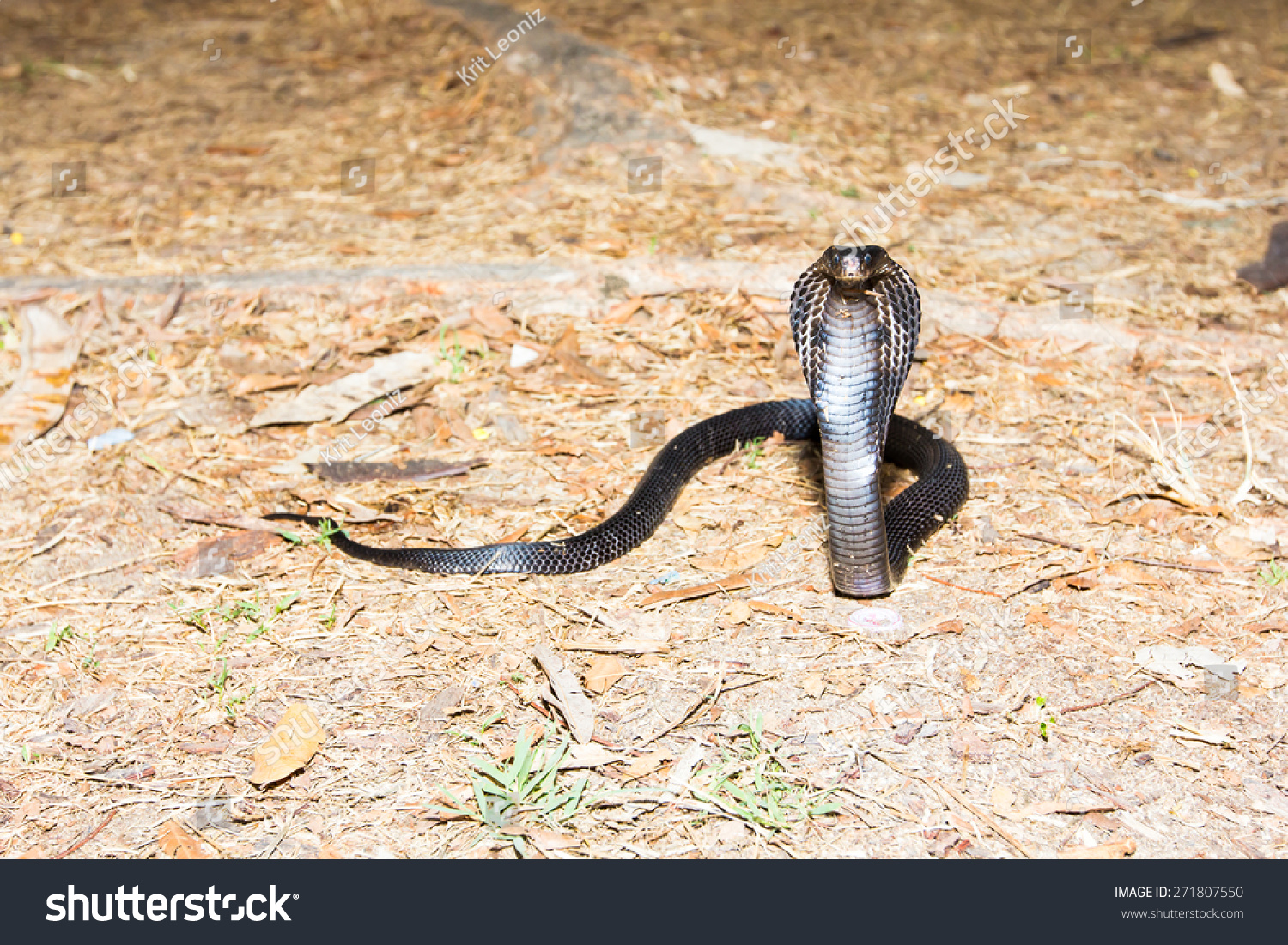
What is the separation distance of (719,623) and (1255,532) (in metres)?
2.34

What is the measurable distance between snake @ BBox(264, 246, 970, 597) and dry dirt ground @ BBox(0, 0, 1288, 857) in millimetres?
129

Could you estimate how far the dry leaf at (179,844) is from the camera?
335 cm

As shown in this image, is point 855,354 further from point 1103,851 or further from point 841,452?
point 1103,851

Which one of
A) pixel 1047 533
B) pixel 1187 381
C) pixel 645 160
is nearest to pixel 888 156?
pixel 645 160

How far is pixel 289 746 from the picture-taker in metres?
3.73

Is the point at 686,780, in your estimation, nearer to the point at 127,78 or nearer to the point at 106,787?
the point at 106,787

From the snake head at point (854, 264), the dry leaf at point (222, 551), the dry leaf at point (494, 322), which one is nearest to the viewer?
the snake head at point (854, 264)

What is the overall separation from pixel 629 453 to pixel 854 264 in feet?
6.67

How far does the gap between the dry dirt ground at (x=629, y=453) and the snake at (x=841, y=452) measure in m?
0.13

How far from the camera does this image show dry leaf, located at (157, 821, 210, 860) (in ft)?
11.0

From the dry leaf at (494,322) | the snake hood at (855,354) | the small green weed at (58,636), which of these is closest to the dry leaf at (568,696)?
the snake hood at (855,354)

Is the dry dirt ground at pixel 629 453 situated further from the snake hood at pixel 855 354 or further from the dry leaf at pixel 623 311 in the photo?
the snake hood at pixel 855 354

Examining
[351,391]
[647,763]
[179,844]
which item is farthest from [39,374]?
[647,763]
